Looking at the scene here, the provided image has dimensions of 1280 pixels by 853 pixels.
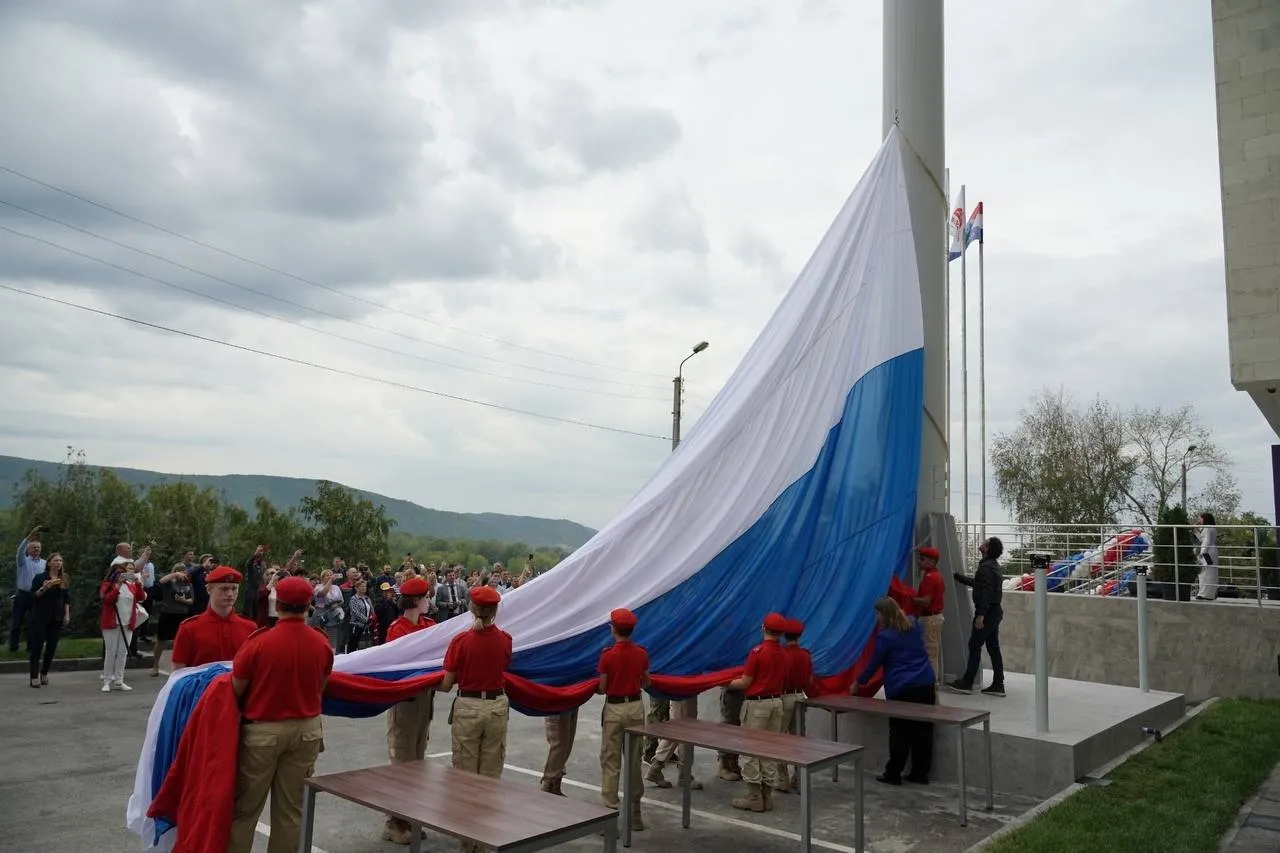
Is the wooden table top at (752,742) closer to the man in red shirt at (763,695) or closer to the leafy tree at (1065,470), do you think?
the man in red shirt at (763,695)

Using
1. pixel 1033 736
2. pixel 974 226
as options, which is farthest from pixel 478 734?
pixel 974 226

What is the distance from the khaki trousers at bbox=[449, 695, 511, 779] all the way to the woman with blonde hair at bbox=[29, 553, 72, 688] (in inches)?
360

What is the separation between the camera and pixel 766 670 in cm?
770

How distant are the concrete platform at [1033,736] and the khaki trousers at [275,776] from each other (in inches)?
223

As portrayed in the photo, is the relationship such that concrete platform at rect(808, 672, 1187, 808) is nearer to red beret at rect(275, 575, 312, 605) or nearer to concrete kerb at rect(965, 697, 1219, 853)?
concrete kerb at rect(965, 697, 1219, 853)

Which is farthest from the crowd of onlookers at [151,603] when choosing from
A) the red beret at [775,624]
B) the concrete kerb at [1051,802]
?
the concrete kerb at [1051,802]

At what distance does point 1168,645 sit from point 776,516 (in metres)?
9.63

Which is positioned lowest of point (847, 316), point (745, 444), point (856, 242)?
point (745, 444)

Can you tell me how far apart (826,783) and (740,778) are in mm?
822

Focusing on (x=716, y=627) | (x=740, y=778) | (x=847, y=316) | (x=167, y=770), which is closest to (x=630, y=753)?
(x=716, y=627)

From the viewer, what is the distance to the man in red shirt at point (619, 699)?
7.08m

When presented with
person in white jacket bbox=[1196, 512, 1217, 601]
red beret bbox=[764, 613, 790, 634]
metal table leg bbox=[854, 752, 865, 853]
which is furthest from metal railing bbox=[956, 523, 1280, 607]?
metal table leg bbox=[854, 752, 865, 853]

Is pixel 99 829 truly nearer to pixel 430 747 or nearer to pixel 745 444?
pixel 430 747

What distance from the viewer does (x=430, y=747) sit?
9.80 m
